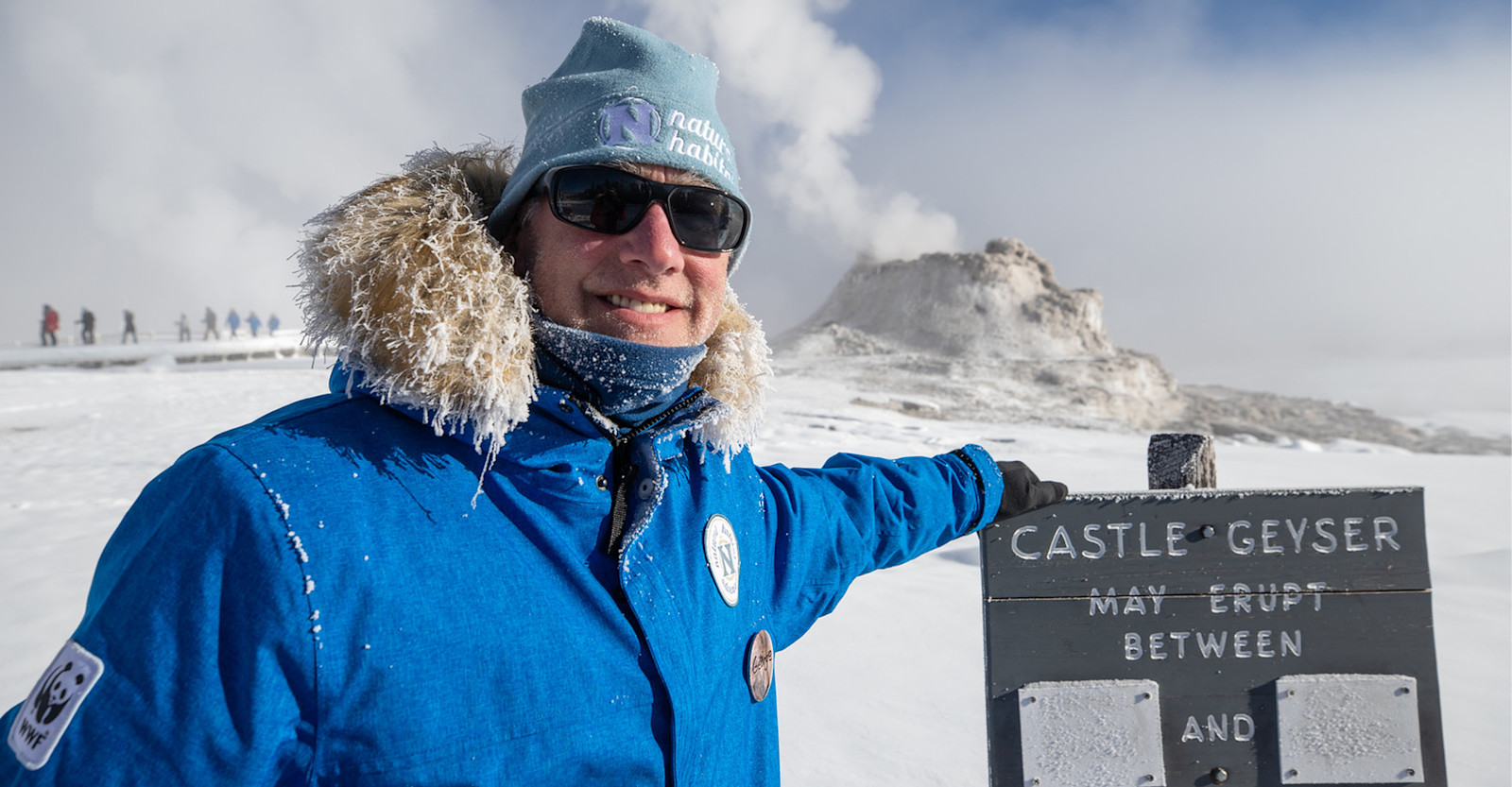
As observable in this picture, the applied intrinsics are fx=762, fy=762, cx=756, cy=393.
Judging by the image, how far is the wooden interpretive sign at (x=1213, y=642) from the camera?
1.70 meters

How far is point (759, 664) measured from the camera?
52.2 inches

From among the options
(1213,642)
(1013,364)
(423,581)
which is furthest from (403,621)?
(1013,364)

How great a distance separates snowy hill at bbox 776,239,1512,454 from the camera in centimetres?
1933

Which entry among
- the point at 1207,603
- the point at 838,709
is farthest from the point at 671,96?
the point at 838,709

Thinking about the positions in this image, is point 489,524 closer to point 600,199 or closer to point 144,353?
point 600,199

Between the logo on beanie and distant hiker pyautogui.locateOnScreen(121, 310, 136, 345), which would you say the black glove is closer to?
the logo on beanie

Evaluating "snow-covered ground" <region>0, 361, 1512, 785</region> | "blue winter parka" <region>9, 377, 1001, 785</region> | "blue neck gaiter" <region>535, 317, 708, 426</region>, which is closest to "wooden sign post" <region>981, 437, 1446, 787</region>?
"snow-covered ground" <region>0, 361, 1512, 785</region>

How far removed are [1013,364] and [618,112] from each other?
28.1 metres

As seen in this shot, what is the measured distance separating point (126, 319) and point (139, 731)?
2708 cm

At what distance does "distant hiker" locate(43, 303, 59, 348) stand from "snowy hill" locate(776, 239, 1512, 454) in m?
19.8

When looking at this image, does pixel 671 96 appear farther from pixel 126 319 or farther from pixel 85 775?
pixel 126 319

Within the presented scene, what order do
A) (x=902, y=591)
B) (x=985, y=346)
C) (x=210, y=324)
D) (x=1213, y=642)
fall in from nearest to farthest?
(x=1213, y=642) → (x=902, y=591) → (x=210, y=324) → (x=985, y=346)

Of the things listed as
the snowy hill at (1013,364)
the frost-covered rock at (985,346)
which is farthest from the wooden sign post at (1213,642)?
the frost-covered rock at (985,346)

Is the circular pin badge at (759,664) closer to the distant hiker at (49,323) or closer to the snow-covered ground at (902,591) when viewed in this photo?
the snow-covered ground at (902,591)
